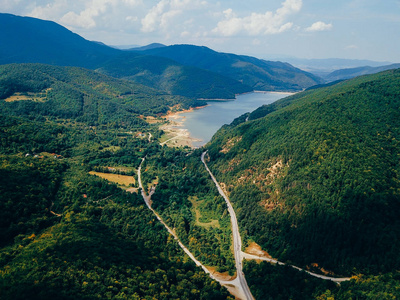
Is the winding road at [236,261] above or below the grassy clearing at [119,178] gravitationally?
below

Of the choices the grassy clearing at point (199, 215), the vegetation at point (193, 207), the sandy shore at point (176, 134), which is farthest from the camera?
the sandy shore at point (176, 134)

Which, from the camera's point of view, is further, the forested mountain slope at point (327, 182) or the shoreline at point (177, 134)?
the shoreline at point (177, 134)

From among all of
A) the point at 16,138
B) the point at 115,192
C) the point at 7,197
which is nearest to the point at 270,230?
the point at 115,192

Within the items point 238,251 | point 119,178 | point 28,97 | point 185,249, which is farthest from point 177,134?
point 238,251

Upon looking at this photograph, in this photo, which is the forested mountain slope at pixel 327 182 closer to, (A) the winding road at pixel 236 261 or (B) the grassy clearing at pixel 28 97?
(A) the winding road at pixel 236 261

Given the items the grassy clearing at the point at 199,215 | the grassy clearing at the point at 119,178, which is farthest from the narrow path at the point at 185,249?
the grassy clearing at the point at 199,215

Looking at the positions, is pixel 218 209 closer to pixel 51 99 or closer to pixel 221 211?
pixel 221 211
